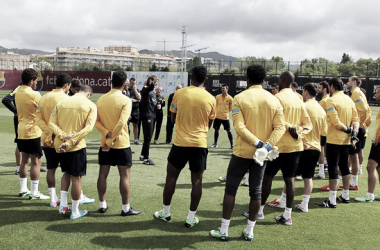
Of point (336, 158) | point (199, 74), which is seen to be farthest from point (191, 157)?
point (336, 158)

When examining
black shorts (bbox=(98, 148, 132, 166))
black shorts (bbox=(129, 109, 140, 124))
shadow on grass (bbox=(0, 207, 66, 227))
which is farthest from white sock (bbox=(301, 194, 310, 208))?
black shorts (bbox=(129, 109, 140, 124))

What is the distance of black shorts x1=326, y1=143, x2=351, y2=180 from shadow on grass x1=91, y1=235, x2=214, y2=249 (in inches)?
99.0

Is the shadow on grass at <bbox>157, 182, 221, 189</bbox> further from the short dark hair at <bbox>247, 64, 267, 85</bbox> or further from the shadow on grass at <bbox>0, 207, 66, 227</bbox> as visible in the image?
the short dark hair at <bbox>247, 64, 267, 85</bbox>

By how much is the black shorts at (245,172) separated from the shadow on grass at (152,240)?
0.72 m

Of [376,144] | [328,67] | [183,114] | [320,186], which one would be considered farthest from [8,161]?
[328,67]

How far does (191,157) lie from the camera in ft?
13.7

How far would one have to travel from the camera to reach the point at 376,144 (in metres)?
5.26

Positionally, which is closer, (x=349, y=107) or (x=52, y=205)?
(x=52, y=205)

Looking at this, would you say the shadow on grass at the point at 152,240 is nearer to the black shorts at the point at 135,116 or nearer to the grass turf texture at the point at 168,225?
the grass turf texture at the point at 168,225

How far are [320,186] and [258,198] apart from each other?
10.8ft

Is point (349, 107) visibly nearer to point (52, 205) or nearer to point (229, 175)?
A: point (229, 175)

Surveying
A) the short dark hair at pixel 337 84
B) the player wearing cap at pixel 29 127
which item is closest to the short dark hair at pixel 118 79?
the player wearing cap at pixel 29 127

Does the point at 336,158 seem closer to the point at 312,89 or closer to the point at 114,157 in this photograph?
the point at 312,89

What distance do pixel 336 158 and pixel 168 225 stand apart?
2.98m
